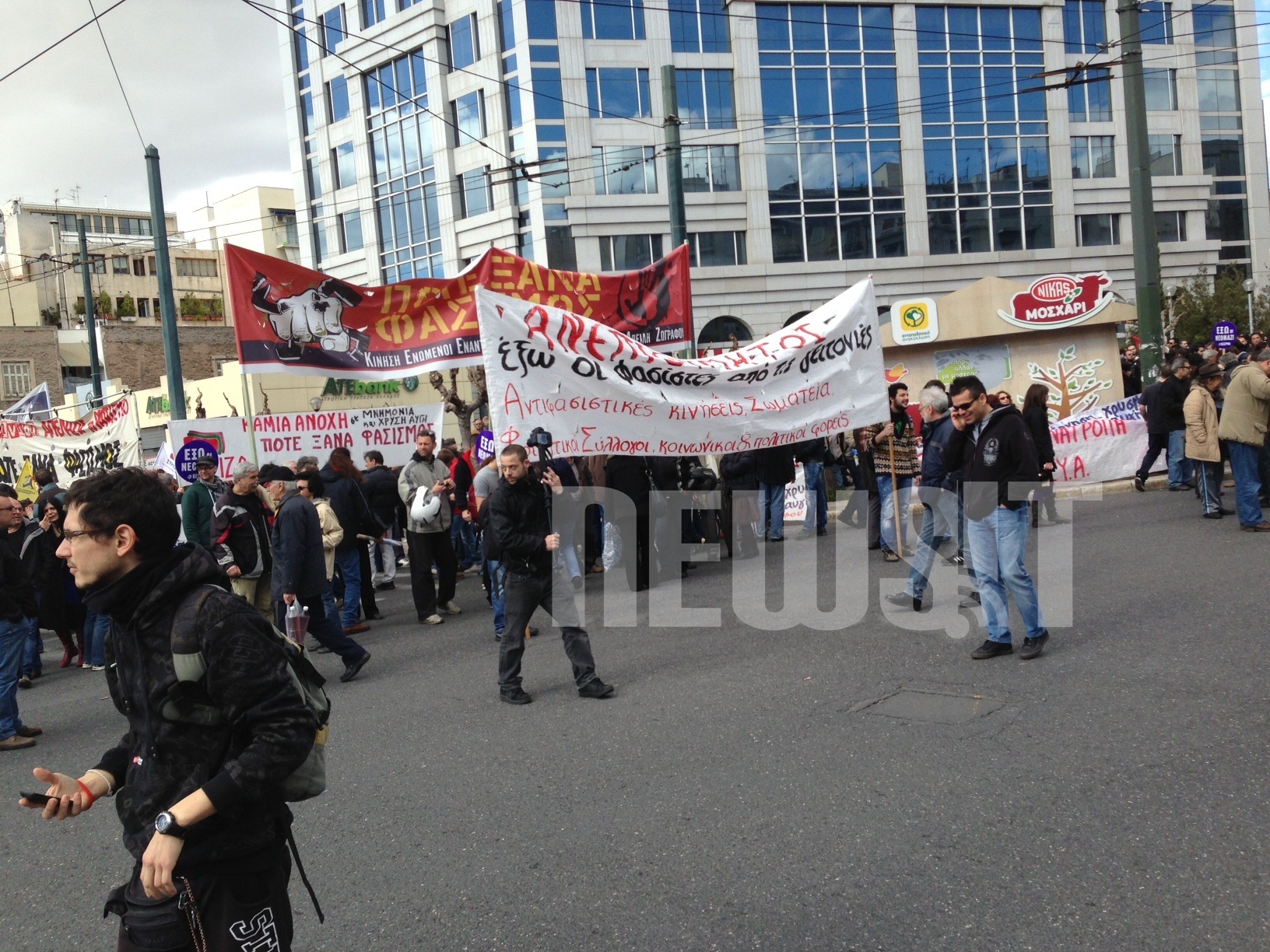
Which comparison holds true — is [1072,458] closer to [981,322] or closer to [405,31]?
[981,322]

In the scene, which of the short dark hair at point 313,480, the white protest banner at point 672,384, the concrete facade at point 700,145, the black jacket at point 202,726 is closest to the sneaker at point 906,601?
the white protest banner at point 672,384

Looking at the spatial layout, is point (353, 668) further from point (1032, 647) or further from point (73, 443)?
point (73, 443)

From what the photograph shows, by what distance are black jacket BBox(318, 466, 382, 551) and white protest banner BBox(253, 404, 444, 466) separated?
3.96 meters

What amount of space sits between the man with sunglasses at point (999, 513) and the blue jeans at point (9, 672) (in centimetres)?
636

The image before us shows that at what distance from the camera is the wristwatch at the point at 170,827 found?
95.0 inches

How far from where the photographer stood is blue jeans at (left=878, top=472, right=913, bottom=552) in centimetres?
1109

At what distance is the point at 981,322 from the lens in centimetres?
2023

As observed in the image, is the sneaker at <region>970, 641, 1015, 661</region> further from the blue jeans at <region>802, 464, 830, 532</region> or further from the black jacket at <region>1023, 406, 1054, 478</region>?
the blue jeans at <region>802, 464, 830, 532</region>

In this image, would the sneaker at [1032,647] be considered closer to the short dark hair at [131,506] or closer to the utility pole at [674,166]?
the short dark hair at [131,506]

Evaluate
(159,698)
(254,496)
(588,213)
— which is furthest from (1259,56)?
(159,698)

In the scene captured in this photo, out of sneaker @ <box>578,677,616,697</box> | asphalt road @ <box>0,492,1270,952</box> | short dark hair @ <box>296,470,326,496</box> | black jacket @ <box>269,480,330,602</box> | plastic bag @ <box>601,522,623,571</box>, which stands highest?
short dark hair @ <box>296,470,326,496</box>

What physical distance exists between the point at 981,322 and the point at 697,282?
2091 centimetres

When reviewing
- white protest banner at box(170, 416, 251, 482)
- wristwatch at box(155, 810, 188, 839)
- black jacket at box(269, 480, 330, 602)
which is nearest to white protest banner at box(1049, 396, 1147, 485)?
black jacket at box(269, 480, 330, 602)
